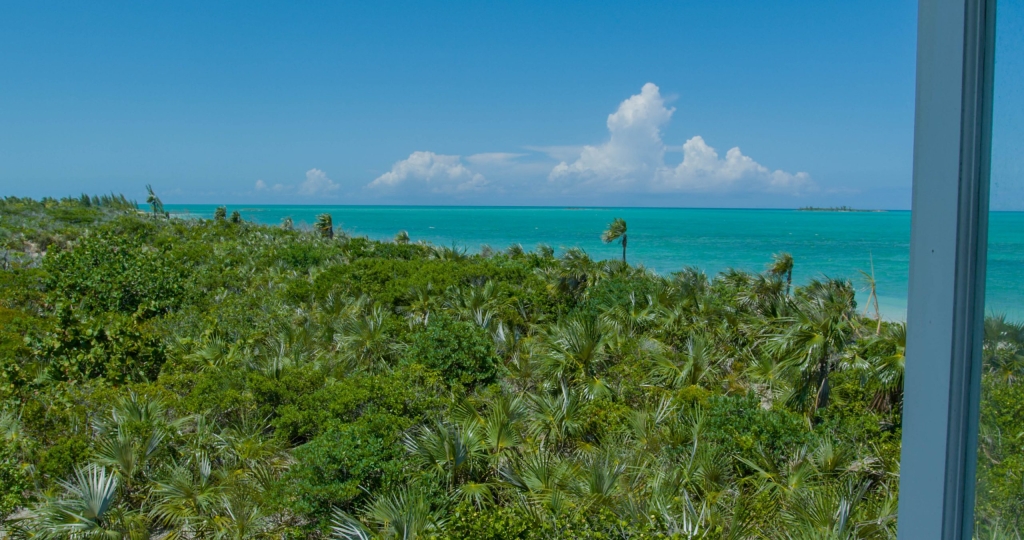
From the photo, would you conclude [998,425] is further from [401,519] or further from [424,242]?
[424,242]

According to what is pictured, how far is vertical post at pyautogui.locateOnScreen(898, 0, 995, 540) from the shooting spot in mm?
1354

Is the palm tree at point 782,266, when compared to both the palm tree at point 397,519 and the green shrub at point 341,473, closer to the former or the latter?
the green shrub at point 341,473

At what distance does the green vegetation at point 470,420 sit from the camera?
6.73 meters

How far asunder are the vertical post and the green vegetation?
0.06 m

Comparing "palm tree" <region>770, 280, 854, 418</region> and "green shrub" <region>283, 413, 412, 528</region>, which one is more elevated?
"palm tree" <region>770, 280, 854, 418</region>

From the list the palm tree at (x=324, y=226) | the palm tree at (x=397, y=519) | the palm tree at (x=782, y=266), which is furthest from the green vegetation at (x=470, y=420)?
the palm tree at (x=324, y=226)

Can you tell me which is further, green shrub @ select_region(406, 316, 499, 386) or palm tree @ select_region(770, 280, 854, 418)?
green shrub @ select_region(406, 316, 499, 386)

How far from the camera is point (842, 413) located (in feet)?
32.8

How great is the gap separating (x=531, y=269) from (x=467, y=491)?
15.3m

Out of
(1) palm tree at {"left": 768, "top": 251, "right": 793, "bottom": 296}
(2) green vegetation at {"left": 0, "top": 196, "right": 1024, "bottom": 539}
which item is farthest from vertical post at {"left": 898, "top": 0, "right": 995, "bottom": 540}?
(1) palm tree at {"left": 768, "top": 251, "right": 793, "bottom": 296}

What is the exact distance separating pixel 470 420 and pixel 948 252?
27.1 feet

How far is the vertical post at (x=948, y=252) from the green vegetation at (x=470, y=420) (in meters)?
0.06

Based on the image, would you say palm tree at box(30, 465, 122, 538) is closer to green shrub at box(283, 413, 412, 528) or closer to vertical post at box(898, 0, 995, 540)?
green shrub at box(283, 413, 412, 528)

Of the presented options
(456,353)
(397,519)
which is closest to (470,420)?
(397,519)
